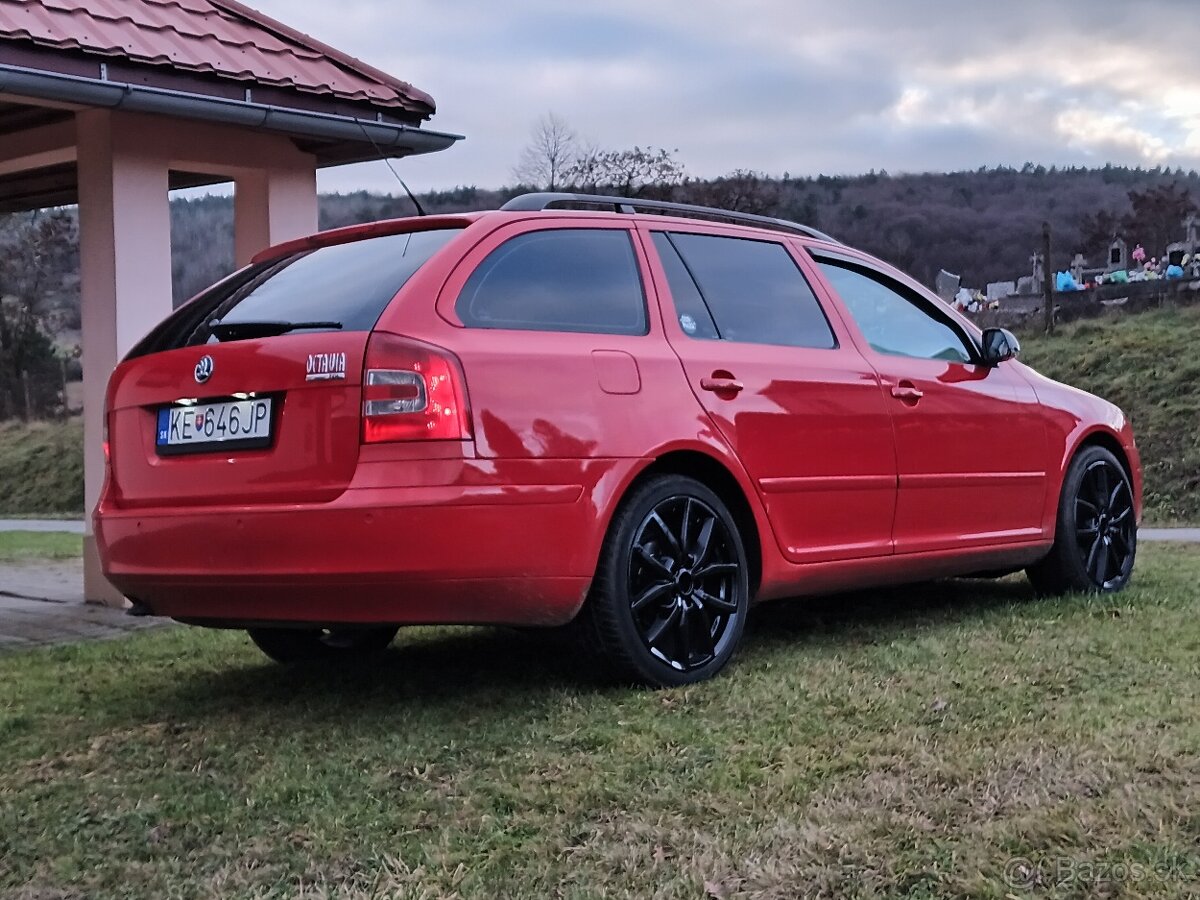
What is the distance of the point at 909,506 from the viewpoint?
5230 mm

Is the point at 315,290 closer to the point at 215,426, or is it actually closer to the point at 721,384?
the point at 215,426

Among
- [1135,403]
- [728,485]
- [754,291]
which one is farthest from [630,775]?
[1135,403]

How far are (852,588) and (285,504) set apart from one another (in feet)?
7.49

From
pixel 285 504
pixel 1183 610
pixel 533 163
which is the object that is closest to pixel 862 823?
pixel 285 504

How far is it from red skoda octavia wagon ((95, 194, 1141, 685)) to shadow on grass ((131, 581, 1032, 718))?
0.73 ft

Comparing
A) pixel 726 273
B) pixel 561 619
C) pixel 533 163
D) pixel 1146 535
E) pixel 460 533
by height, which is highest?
pixel 533 163

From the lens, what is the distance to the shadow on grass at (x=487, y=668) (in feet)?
14.1

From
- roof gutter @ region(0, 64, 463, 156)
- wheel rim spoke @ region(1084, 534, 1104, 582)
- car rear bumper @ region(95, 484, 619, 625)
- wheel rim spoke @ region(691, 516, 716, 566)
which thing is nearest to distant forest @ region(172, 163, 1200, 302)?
roof gutter @ region(0, 64, 463, 156)

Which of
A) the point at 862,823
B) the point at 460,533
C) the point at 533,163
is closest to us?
the point at 862,823

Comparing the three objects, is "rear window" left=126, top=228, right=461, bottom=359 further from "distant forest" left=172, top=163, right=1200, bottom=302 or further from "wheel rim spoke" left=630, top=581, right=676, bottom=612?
"distant forest" left=172, top=163, right=1200, bottom=302

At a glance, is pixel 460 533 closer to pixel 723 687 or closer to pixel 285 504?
pixel 285 504

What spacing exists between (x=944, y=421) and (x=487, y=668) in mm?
2121

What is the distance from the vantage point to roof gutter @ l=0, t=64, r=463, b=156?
237 inches

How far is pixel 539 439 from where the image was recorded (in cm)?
387
